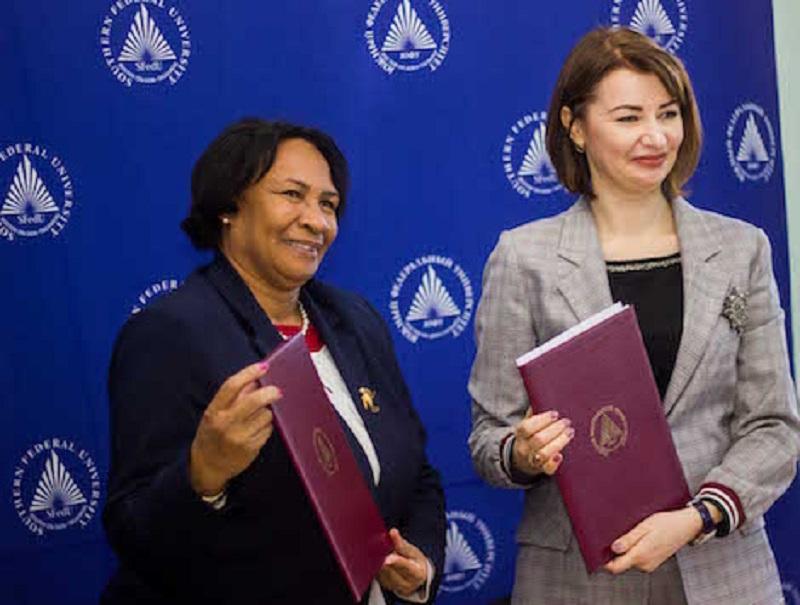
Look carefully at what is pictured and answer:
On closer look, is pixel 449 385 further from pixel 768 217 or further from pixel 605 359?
pixel 605 359

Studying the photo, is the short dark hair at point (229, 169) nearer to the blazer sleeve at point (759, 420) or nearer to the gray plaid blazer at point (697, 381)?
the gray plaid blazer at point (697, 381)

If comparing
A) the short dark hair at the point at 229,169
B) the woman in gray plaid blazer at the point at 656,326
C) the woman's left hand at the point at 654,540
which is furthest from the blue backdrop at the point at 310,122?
the woman's left hand at the point at 654,540

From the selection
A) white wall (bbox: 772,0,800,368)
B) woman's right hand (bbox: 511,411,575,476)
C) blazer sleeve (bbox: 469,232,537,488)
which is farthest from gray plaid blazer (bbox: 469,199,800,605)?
white wall (bbox: 772,0,800,368)

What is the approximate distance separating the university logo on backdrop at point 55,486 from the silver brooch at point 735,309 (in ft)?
5.22

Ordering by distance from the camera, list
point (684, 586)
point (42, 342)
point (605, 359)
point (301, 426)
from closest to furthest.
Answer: point (301, 426) → point (605, 359) → point (684, 586) → point (42, 342)

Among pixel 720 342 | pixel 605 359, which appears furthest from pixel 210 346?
pixel 720 342

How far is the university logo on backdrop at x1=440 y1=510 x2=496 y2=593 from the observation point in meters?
3.09

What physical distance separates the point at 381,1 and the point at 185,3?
497 millimetres

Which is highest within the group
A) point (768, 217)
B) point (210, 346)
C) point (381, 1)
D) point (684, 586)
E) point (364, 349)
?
point (381, 1)

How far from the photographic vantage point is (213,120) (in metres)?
2.82

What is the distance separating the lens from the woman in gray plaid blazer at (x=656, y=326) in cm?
193

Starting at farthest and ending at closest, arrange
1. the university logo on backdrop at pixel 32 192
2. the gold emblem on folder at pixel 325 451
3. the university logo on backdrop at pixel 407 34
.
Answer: the university logo on backdrop at pixel 407 34
the university logo on backdrop at pixel 32 192
the gold emblem on folder at pixel 325 451

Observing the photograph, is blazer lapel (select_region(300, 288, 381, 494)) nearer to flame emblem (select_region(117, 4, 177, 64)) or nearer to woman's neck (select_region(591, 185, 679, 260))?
woman's neck (select_region(591, 185, 679, 260))

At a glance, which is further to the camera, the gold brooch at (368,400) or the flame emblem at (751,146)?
the flame emblem at (751,146)
